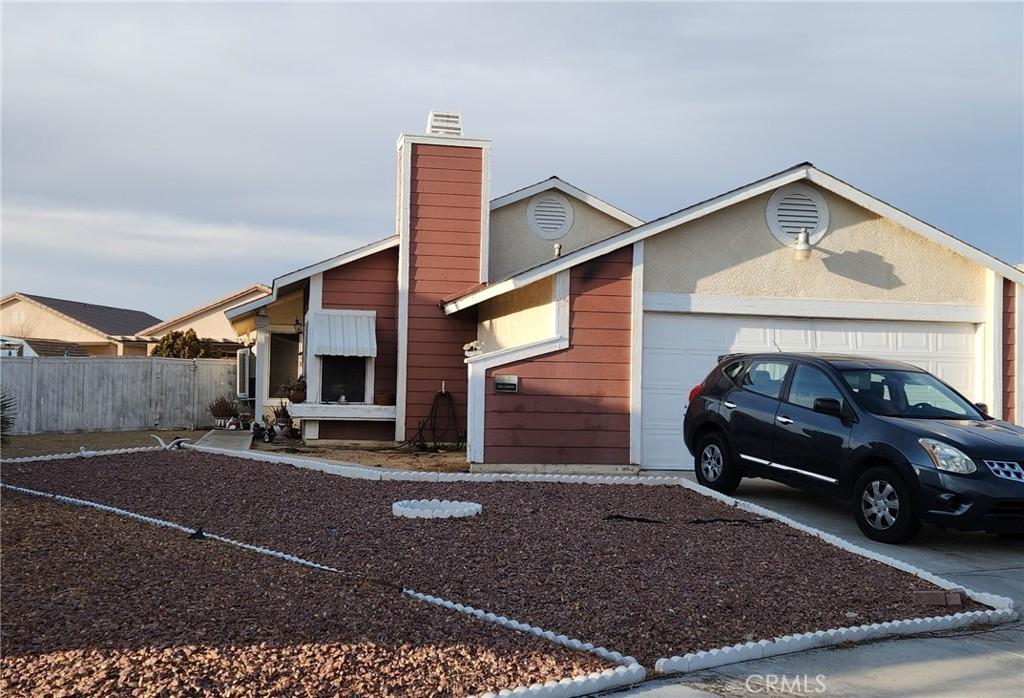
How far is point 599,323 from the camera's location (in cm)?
1291

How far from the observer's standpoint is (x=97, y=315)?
43656 millimetres

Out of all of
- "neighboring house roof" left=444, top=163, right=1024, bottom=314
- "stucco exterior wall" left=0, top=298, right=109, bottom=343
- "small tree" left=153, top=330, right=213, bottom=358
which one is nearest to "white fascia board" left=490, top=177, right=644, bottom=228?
"neighboring house roof" left=444, top=163, right=1024, bottom=314

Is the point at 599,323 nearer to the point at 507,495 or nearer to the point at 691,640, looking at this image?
the point at 507,495

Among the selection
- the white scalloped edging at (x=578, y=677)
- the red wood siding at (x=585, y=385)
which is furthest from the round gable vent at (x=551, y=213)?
the white scalloped edging at (x=578, y=677)

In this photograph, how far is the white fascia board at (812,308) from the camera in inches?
517

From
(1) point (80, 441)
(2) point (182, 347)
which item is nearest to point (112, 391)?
(1) point (80, 441)

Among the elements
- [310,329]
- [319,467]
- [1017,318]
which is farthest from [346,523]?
[1017,318]

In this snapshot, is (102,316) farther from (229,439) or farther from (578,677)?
(578,677)

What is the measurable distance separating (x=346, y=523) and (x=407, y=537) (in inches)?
32.4

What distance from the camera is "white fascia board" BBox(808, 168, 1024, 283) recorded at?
13.2m

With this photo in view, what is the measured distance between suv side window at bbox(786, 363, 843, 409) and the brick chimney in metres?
8.15

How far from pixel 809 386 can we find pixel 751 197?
4.28 metres

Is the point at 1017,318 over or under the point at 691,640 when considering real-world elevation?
over

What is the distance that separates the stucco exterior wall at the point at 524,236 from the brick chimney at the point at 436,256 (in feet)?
2.78
